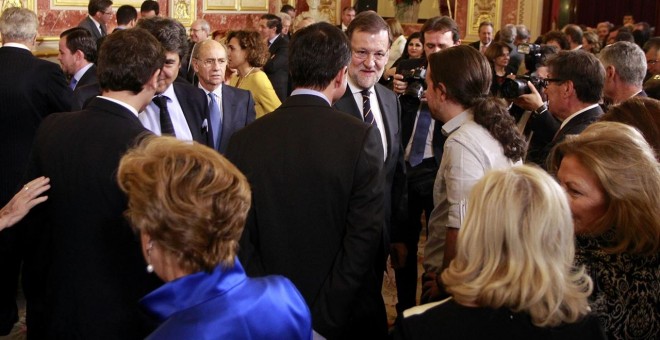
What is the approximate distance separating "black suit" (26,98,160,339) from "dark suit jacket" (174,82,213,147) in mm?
1193

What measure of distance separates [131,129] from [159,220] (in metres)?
0.88

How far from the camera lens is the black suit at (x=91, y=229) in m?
2.49

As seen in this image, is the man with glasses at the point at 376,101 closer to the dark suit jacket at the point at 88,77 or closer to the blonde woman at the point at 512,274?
the blonde woman at the point at 512,274

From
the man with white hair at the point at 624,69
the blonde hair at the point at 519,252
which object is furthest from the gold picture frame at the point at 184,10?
the blonde hair at the point at 519,252

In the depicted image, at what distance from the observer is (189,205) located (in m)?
1.74

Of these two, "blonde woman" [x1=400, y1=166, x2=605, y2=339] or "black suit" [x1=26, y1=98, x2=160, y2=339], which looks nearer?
"blonde woman" [x1=400, y1=166, x2=605, y2=339]

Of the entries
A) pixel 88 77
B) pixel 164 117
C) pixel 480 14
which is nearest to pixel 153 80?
pixel 164 117

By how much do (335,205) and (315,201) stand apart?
7 cm

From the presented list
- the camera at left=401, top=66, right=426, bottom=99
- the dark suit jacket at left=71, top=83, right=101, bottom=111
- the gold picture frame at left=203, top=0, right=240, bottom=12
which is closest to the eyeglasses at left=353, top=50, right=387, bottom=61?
the camera at left=401, top=66, right=426, bottom=99

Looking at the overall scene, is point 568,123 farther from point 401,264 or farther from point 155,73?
point 155,73

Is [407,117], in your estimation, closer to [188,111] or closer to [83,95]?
[188,111]

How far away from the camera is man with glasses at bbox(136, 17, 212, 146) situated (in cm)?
361

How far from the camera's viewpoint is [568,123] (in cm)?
354

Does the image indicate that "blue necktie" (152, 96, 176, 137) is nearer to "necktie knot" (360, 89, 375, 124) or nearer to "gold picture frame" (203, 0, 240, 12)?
"necktie knot" (360, 89, 375, 124)
